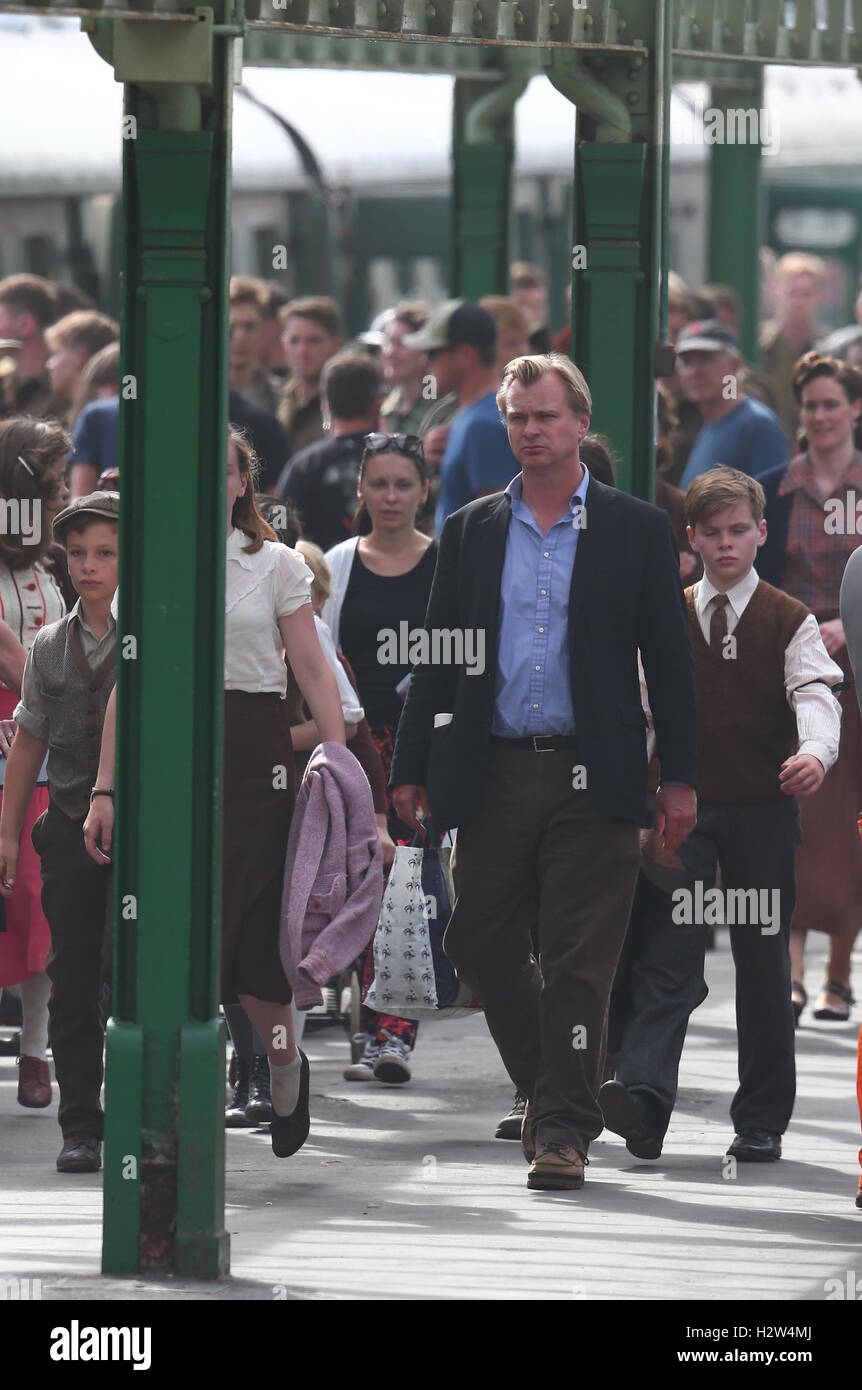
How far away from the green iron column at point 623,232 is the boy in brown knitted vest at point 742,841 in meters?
0.49

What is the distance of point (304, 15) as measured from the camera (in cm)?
692

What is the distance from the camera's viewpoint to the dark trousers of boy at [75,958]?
7957mm

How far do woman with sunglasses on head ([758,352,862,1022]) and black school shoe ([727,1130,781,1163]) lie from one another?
2117 mm

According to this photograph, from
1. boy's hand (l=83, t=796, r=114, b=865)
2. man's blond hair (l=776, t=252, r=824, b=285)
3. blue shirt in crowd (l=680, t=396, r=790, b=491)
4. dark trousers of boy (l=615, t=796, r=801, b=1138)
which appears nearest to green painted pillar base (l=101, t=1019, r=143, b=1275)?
boy's hand (l=83, t=796, r=114, b=865)

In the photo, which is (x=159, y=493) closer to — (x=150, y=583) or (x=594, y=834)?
(x=150, y=583)

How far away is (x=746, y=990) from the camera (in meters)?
8.07

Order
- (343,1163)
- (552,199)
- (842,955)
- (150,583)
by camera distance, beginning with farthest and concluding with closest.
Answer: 1. (552,199)
2. (842,955)
3. (343,1163)
4. (150,583)

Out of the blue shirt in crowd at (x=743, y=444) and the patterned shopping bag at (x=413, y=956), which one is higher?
the blue shirt in crowd at (x=743, y=444)

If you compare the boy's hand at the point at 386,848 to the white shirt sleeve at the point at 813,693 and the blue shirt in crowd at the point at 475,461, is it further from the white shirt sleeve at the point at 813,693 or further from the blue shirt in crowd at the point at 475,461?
the blue shirt in crowd at the point at 475,461

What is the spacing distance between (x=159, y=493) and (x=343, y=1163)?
2.31 meters

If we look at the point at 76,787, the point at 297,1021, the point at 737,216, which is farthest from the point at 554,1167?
the point at 737,216

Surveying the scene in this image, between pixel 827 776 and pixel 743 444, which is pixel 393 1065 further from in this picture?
pixel 743 444

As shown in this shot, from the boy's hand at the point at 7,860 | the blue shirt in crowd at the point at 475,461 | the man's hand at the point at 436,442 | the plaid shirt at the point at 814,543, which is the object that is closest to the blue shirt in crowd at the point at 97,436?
the man's hand at the point at 436,442
